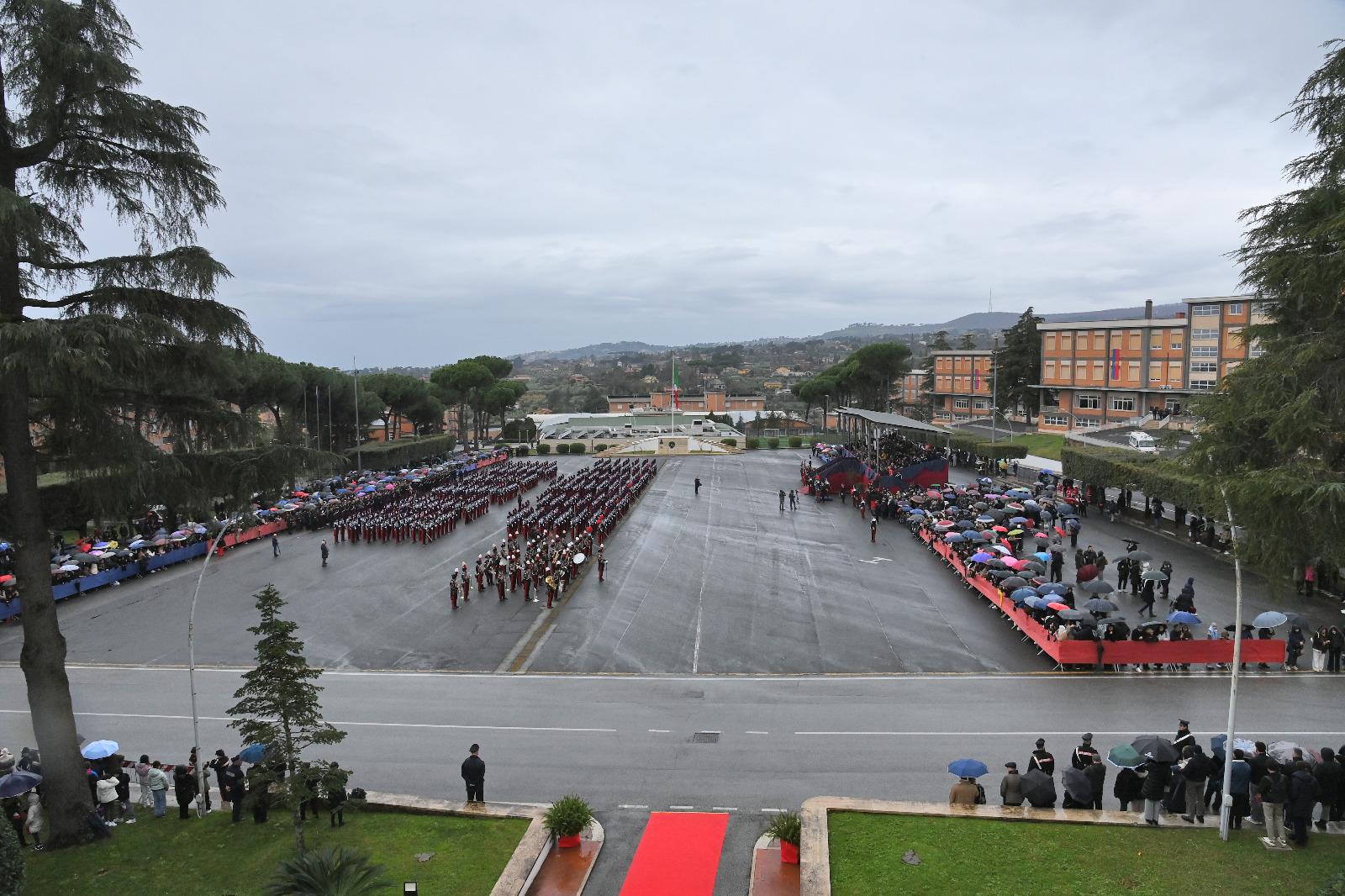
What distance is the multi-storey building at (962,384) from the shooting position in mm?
83562

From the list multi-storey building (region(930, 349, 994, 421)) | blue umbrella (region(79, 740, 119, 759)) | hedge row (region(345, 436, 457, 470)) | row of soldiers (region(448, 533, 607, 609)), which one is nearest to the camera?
blue umbrella (region(79, 740, 119, 759))

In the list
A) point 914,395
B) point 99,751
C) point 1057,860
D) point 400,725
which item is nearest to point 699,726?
point 400,725

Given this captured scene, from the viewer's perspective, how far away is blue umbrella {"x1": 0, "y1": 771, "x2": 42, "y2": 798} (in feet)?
34.1

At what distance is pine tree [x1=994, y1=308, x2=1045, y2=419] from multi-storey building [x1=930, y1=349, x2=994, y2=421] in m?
6.66

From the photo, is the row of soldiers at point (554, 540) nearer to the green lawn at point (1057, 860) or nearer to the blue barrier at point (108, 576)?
the blue barrier at point (108, 576)

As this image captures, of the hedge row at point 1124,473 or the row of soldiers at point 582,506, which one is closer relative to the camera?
the hedge row at point 1124,473

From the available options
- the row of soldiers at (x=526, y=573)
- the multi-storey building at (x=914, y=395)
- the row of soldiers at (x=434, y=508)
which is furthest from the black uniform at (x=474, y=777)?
the multi-storey building at (x=914, y=395)

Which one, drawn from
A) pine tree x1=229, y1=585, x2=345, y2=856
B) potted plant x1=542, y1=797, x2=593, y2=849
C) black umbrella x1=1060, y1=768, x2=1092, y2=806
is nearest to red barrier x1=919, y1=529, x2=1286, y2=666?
black umbrella x1=1060, y1=768, x2=1092, y2=806

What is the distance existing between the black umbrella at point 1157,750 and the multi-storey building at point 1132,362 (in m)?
46.4

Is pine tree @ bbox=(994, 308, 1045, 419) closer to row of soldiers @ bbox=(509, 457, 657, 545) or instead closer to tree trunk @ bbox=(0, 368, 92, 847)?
row of soldiers @ bbox=(509, 457, 657, 545)

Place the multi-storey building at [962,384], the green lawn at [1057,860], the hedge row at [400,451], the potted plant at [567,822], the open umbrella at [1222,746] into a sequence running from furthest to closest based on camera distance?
the multi-storey building at [962,384]
the hedge row at [400,451]
the open umbrella at [1222,746]
the potted plant at [567,822]
the green lawn at [1057,860]

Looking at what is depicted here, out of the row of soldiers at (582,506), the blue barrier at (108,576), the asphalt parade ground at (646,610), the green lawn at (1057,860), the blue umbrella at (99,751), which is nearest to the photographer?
the green lawn at (1057,860)

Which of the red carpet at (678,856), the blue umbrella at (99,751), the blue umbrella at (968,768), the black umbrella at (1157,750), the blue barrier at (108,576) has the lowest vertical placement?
the blue barrier at (108,576)

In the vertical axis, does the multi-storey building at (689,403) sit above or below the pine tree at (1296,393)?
below
